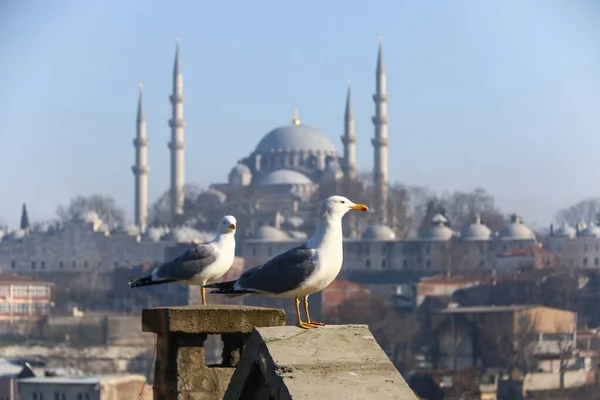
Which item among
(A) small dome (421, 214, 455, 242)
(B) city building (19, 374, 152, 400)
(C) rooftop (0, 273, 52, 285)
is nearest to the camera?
(B) city building (19, 374, 152, 400)

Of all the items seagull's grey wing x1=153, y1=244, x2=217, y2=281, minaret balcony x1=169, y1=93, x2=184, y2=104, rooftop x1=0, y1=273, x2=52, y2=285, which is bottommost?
seagull's grey wing x1=153, y1=244, x2=217, y2=281

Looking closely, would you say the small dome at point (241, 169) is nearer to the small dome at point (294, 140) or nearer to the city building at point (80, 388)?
the small dome at point (294, 140)

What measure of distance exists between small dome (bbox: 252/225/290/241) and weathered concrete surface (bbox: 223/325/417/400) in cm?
8437

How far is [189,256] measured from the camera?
615cm

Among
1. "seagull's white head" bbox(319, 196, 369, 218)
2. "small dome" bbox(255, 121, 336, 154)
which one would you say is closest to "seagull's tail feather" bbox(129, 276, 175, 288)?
"seagull's white head" bbox(319, 196, 369, 218)

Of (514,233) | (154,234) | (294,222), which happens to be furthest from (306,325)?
(294,222)

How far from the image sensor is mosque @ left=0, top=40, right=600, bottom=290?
8725cm

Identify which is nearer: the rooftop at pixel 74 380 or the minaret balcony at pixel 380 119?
the rooftop at pixel 74 380

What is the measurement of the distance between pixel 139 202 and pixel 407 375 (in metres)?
59.4

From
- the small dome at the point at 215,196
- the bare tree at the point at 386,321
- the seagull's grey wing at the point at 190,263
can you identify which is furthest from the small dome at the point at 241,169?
the seagull's grey wing at the point at 190,263

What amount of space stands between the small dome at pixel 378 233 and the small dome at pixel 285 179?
12.9m

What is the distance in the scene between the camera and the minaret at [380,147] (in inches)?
3888

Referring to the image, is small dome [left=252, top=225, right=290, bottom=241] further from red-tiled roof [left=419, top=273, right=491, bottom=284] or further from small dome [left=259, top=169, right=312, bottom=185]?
small dome [left=259, top=169, right=312, bottom=185]

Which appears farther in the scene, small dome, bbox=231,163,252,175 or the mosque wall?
small dome, bbox=231,163,252,175
